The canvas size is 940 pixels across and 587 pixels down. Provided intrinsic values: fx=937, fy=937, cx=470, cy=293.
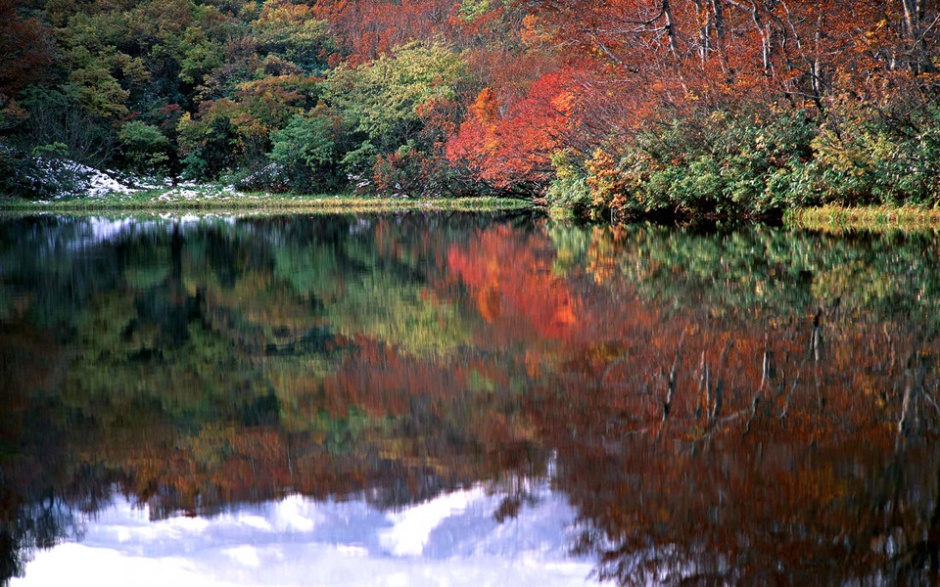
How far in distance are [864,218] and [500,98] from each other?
1771cm

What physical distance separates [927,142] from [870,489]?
12.4 m

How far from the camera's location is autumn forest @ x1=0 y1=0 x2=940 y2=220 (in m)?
15.7

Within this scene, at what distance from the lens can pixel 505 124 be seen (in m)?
26.7

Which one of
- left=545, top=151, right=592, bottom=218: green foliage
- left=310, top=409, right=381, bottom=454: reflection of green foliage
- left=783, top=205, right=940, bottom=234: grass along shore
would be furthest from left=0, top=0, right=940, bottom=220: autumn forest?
left=310, top=409, right=381, bottom=454: reflection of green foliage

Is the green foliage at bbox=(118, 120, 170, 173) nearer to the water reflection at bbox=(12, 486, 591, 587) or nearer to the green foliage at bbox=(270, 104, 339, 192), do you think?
the green foliage at bbox=(270, 104, 339, 192)

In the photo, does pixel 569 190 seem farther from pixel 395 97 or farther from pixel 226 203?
pixel 226 203

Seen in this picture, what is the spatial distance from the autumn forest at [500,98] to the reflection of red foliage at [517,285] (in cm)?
568

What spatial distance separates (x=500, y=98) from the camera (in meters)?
30.7

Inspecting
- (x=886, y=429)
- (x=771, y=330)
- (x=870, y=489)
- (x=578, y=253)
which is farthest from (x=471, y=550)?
(x=578, y=253)

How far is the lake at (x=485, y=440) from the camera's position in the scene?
2.19 meters

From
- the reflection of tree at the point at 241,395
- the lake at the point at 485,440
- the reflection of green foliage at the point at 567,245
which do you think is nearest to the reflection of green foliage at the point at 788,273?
the lake at the point at 485,440

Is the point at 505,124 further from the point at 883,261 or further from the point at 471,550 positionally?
the point at 471,550

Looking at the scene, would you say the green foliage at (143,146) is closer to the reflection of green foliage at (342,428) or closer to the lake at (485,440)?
the lake at (485,440)

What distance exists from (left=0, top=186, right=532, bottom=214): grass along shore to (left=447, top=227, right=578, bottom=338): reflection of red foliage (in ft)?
63.4
